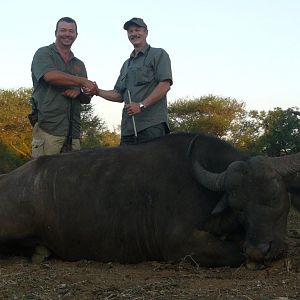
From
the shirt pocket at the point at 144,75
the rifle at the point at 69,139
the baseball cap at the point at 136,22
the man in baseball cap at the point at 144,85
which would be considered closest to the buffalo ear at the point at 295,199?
the man in baseball cap at the point at 144,85

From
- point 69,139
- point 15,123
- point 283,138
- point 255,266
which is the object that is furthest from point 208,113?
point 255,266

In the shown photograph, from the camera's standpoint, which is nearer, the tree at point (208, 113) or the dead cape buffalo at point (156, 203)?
the dead cape buffalo at point (156, 203)

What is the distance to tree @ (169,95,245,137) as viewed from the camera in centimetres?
4328

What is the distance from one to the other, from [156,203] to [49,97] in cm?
256

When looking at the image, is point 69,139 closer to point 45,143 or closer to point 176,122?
point 45,143

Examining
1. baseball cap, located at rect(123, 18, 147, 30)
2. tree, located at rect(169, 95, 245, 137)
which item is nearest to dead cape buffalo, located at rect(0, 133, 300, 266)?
baseball cap, located at rect(123, 18, 147, 30)

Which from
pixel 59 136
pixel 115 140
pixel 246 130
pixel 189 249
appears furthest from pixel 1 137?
pixel 189 249

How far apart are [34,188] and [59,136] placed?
144 centimetres

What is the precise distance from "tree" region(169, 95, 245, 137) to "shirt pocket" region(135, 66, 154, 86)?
1369 inches

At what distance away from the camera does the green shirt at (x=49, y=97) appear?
8031mm

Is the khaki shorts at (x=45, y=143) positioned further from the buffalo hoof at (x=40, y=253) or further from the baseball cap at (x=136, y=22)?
the baseball cap at (x=136, y=22)

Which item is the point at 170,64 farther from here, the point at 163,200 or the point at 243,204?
the point at 243,204

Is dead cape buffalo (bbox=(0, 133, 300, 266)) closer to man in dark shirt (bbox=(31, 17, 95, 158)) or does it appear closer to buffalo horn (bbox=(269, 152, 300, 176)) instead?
buffalo horn (bbox=(269, 152, 300, 176))

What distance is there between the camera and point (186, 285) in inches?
194
